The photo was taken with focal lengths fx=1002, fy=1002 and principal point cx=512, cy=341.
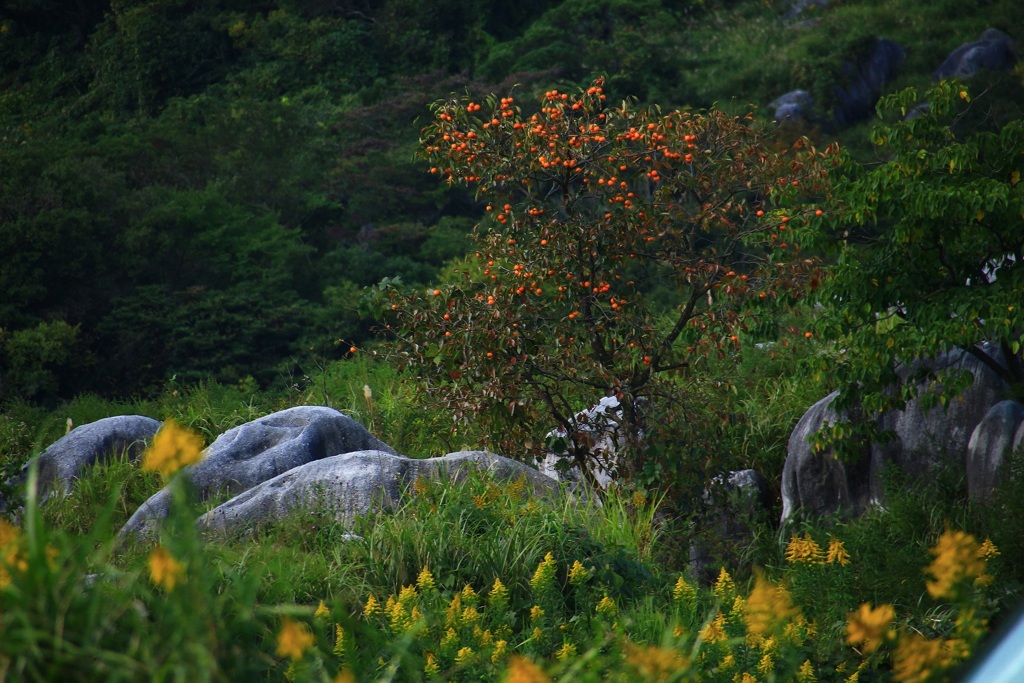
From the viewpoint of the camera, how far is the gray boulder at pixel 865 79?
19906mm

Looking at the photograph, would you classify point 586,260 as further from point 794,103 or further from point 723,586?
point 794,103

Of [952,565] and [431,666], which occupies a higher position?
[952,565]

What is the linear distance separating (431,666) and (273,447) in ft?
13.9

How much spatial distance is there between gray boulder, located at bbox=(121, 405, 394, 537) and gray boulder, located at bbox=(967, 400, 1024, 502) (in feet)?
13.4

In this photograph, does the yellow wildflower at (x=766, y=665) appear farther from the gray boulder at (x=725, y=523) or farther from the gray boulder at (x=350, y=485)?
the gray boulder at (x=725, y=523)

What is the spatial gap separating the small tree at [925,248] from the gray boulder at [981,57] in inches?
572

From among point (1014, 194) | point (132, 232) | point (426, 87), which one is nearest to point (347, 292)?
point (132, 232)

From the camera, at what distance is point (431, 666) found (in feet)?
10.8

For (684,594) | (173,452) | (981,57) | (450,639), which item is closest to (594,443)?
(684,594)

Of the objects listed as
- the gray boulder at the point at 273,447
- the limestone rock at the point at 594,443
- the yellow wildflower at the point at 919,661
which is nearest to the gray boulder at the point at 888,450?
the limestone rock at the point at 594,443

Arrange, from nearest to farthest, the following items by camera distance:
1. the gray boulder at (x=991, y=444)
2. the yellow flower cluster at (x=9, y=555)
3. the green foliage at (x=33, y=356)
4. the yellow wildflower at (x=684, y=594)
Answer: the yellow flower cluster at (x=9, y=555), the yellow wildflower at (x=684, y=594), the gray boulder at (x=991, y=444), the green foliage at (x=33, y=356)

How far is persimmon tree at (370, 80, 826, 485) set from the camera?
21.5 ft

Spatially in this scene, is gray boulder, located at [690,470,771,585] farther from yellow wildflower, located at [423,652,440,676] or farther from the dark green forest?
yellow wildflower, located at [423,652,440,676]

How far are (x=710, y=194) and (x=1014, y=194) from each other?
6.57 feet
